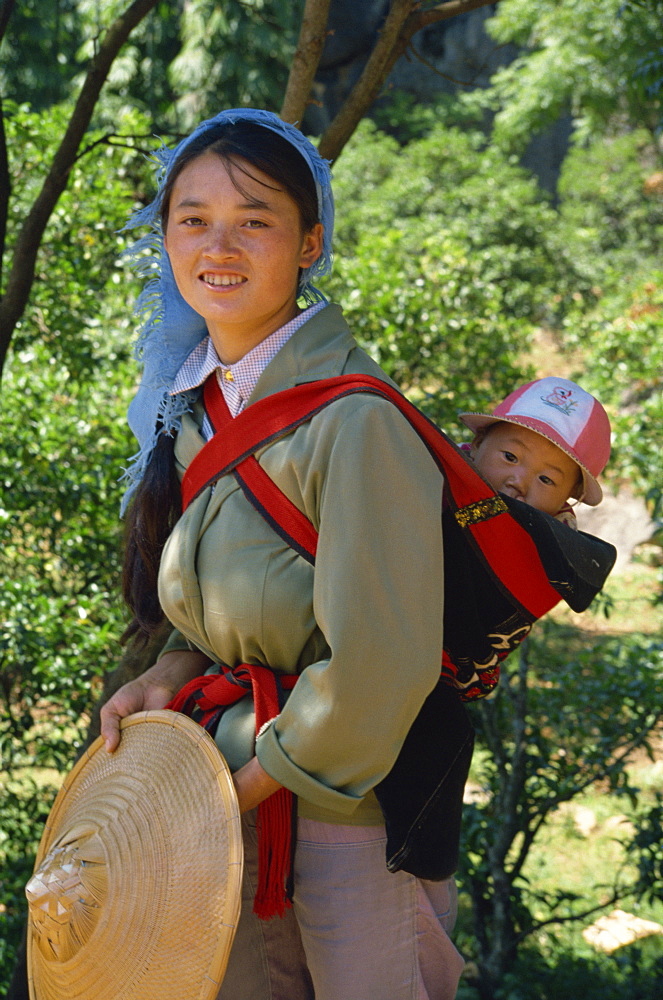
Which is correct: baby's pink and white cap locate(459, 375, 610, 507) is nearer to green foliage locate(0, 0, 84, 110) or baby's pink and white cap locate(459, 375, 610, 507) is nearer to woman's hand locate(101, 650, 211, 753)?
woman's hand locate(101, 650, 211, 753)

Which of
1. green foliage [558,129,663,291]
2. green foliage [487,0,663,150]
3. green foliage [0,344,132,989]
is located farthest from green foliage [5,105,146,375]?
green foliage [487,0,663,150]

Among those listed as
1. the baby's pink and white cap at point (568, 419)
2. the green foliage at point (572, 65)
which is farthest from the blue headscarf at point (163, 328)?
the green foliage at point (572, 65)

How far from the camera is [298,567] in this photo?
4.75 ft

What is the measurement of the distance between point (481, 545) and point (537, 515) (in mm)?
123

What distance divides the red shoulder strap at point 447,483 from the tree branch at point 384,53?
1232mm

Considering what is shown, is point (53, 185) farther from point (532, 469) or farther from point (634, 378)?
point (634, 378)

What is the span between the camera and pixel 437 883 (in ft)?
5.11

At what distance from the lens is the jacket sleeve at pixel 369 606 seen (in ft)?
4.30

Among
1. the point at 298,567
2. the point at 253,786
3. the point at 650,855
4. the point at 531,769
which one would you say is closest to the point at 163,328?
the point at 298,567

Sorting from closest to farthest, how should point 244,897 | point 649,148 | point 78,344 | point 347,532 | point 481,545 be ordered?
point 347,532, point 481,545, point 244,897, point 78,344, point 649,148

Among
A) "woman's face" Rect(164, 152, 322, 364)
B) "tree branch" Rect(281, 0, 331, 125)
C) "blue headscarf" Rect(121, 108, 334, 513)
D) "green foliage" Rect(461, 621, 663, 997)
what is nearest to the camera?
"woman's face" Rect(164, 152, 322, 364)

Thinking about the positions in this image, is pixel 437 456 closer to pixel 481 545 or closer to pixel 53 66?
pixel 481 545

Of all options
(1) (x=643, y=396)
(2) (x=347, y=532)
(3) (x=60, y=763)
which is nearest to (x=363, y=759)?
(2) (x=347, y=532)

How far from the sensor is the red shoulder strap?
1.44 m
